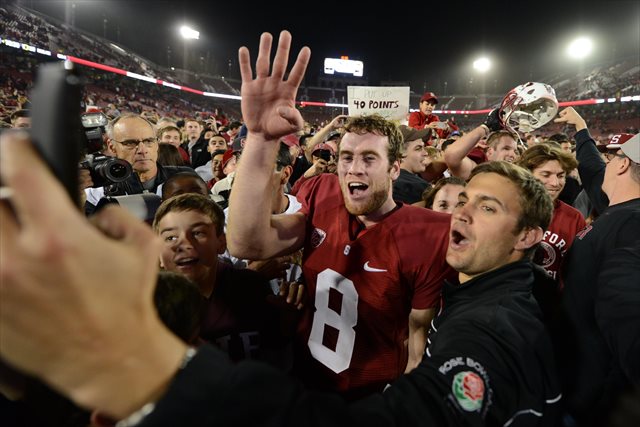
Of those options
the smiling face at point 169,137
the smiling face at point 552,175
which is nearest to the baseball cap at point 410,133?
the smiling face at point 552,175

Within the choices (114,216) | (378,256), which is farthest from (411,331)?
(114,216)

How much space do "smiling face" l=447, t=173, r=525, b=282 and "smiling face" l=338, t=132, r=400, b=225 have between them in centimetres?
53

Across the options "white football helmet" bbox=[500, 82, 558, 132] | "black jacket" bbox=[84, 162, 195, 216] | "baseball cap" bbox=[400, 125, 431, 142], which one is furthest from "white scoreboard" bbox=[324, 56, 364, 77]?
"white football helmet" bbox=[500, 82, 558, 132]

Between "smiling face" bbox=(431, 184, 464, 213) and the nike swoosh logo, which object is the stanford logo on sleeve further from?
"smiling face" bbox=(431, 184, 464, 213)

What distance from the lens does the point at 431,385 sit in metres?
1.01

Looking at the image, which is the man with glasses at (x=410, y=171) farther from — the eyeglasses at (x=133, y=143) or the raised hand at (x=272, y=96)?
the eyeglasses at (x=133, y=143)

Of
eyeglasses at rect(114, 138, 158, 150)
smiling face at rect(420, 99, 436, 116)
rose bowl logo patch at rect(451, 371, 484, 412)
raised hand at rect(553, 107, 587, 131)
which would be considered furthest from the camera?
smiling face at rect(420, 99, 436, 116)

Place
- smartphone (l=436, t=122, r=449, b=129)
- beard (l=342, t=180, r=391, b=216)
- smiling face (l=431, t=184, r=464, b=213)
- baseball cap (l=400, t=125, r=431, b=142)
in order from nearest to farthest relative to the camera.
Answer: beard (l=342, t=180, r=391, b=216), smiling face (l=431, t=184, r=464, b=213), baseball cap (l=400, t=125, r=431, b=142), smartphone (l=436, t=122, r=449, b=129)

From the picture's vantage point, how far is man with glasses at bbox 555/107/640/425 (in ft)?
4.79

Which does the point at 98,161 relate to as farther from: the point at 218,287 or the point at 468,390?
the point at 468,390

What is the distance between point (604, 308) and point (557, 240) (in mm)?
1718

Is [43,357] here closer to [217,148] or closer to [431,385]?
[431,385]

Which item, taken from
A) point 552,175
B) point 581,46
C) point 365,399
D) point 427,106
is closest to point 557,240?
point 552,175

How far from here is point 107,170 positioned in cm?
216
